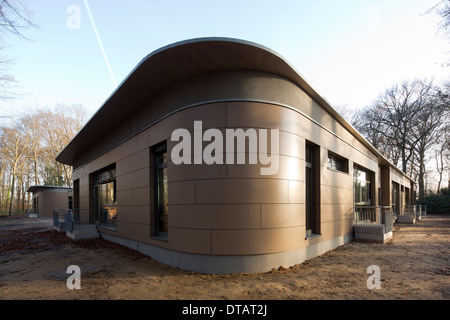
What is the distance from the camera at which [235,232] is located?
5898 mm

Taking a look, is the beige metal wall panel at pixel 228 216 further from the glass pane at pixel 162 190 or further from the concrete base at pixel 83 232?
the concrete base at pixel 83 232

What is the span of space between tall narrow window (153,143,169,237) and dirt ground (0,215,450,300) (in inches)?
42.0

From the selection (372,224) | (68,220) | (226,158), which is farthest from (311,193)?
(68,220)

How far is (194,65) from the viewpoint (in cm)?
637

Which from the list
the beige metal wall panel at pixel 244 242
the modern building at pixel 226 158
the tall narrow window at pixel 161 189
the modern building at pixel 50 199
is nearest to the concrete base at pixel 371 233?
the modern building at pixel 226 158

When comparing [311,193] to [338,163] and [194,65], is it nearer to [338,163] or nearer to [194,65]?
[338,163]

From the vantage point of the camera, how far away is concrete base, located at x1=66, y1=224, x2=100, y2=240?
12414 mm

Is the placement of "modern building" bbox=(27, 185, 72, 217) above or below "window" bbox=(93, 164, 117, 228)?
below

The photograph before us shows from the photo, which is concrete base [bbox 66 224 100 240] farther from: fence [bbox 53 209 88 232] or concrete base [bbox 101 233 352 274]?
concrete base [bbox 101 233 352 274]

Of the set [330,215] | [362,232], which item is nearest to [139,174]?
[330,215]

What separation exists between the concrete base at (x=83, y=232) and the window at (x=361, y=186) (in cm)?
1341

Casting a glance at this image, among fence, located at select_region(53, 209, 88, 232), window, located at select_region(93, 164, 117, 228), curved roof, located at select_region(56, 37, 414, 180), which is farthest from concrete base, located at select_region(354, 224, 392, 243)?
fence, located at select_region(53, 209, 88, 232)

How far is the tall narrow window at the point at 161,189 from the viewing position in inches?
309
